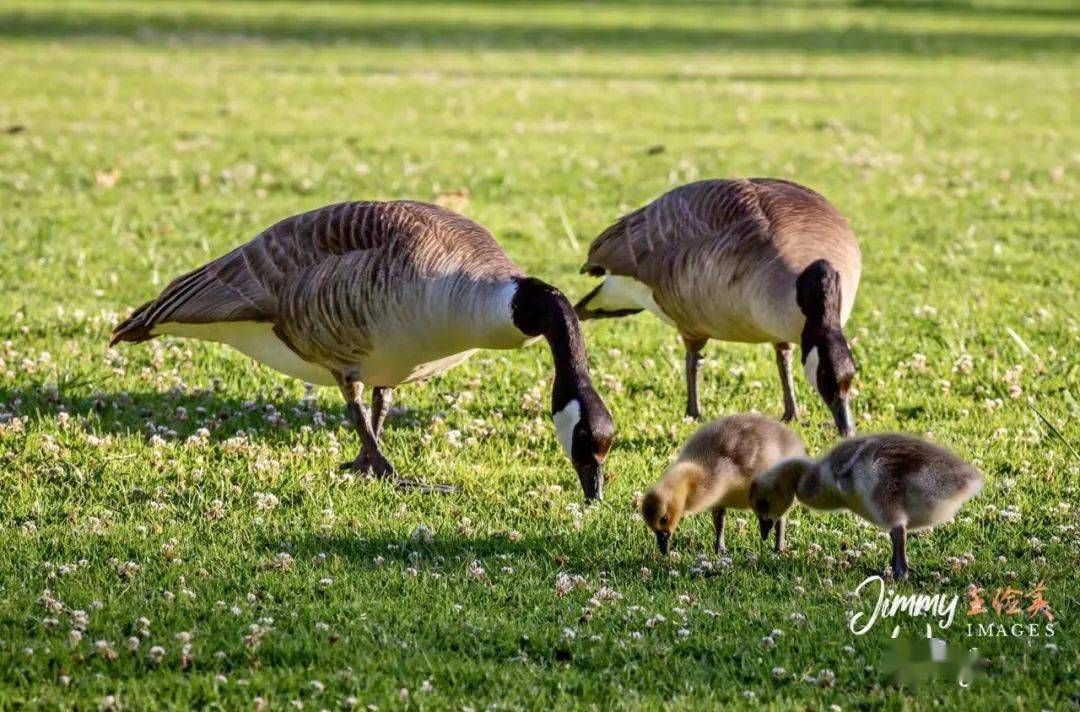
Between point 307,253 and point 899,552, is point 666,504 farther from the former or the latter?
point 307,253

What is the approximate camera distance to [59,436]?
7.73 meters

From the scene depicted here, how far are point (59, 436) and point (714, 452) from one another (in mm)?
3543

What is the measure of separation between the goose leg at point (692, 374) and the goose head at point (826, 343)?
129 centimetres

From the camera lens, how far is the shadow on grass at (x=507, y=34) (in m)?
32.5

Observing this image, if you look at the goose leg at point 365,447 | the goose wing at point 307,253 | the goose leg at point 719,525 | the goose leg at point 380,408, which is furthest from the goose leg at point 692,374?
the goose leg at point 719,525

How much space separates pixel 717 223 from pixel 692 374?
3.00 ft

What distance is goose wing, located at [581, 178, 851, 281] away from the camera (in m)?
8.27

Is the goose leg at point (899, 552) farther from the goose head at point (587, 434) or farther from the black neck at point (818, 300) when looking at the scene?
the black neck at point (818, 300)

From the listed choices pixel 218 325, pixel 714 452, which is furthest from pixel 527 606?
pixel 218 325

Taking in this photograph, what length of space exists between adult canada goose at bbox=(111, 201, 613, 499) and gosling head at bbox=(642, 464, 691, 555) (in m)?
0.51

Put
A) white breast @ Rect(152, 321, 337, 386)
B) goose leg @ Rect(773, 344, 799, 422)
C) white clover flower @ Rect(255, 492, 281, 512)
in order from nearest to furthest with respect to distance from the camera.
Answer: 1. white clover flower @ Rect(255, 492, 281, 512)
2. white breast @ Rect(152, 321, 337, 386)
3. goose leg @ Rect(773, 344, 799, 422)

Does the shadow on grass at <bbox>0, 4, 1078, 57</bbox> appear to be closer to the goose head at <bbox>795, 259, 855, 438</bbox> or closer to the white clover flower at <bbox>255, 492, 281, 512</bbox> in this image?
the goose head at <bbox>795, 259, 855, 438</bbox>

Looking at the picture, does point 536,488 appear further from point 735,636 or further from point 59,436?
point 59,436

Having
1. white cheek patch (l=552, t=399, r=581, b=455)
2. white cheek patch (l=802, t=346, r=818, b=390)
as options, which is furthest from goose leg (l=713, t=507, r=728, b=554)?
white cheek patch (l=802, t=346, r=818, b=390)
